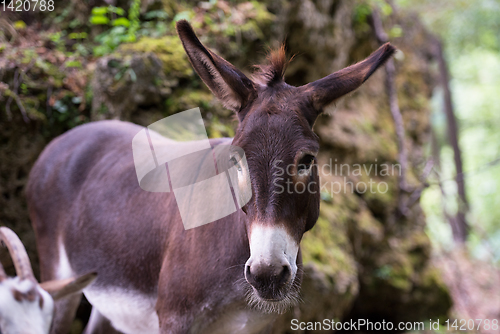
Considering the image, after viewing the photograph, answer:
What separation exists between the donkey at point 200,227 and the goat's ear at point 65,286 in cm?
25

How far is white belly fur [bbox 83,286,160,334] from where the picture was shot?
8.69ft

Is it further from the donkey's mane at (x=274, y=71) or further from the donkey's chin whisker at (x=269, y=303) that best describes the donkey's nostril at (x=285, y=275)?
the donkey's mane at (x=274, y=71)

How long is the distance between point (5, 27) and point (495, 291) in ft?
36.4

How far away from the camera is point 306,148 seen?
1.95 metres

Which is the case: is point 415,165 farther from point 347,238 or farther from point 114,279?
point 114,279

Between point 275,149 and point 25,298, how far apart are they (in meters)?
1.75

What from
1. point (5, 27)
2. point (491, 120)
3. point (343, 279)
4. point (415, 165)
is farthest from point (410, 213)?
point (491, 120)

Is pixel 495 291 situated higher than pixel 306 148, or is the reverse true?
pixel 306 148

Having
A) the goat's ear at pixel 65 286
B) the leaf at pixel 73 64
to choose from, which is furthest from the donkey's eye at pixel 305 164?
the leaf at pixel 73 64

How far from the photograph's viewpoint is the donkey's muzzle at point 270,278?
1.71 meters

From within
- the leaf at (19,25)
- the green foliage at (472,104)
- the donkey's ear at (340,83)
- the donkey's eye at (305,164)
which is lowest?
the green foliage at (472,104)

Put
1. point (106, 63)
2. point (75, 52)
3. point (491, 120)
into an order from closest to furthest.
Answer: point (106, 63) < point (75, 52) < point (491, 120)

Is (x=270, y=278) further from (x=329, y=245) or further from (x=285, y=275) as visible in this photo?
(x=329, y=245)

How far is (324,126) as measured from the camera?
623 centimetres
